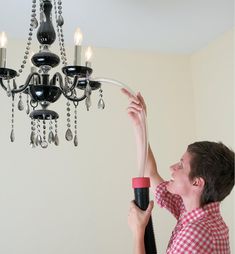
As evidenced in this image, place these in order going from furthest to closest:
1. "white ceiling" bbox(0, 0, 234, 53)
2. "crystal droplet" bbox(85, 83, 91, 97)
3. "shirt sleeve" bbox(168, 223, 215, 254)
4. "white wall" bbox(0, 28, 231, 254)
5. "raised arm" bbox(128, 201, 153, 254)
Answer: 1. "white wall" bbox(0, 28, 231, 254)
2. "white ceiling" bbox(0, 0, 234, 53)
3. "crystal droplet" bbox(85, 83, 91, 97)
4. "raised arm" bbox(128, 201, 153, 254)
5. "shirt sleeve" bbox(168, 223, 215, 254)

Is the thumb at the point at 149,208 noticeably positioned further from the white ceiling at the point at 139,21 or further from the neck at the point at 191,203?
the white ceiling at the point at 139,21

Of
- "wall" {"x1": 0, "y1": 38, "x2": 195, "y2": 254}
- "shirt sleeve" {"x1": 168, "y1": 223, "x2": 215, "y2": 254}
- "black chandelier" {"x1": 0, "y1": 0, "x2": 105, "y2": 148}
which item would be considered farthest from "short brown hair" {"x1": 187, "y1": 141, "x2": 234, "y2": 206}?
"wall" {"x1": 0, "y1": 38, "x2": 195, "y2": 254}

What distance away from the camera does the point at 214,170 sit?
→ 55.6 inches

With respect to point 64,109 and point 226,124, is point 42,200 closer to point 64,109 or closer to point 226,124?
point 64,109

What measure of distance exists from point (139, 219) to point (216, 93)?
1.98 meters

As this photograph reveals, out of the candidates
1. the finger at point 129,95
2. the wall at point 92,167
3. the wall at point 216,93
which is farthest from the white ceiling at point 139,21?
the finger at point 129,95

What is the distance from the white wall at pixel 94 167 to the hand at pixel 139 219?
1.70m

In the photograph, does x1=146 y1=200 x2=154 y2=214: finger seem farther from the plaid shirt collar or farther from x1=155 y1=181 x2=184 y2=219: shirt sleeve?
x1=155 y1=181 x2=184 y2=219: shirt sleeve

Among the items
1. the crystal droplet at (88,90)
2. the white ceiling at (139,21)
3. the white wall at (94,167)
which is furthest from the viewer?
the white wall at (94,167)

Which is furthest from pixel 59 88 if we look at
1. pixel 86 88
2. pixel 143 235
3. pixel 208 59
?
pixel 208 59

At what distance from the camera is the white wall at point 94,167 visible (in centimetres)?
300

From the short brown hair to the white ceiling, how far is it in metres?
1.29

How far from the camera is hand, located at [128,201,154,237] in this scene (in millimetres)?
1406

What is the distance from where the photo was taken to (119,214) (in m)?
3.18
